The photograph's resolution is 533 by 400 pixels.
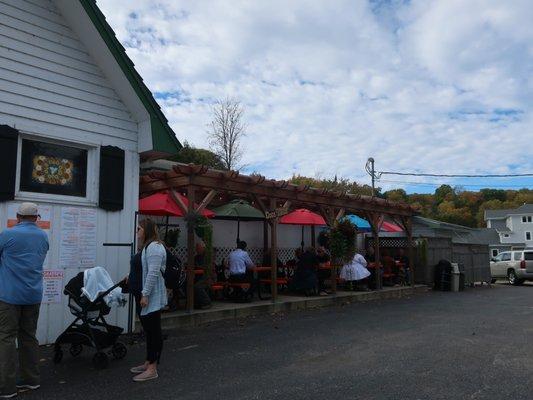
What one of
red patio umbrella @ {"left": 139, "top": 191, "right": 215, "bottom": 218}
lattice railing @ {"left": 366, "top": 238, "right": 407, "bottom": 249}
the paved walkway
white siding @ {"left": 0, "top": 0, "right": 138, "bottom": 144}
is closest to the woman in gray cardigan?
the paved walkway

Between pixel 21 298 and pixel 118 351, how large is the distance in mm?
1719

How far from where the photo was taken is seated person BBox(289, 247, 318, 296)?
42.7 feet

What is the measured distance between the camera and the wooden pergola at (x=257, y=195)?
9.68 meters

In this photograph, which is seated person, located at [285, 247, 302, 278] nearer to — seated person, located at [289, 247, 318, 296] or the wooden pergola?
seated person, located at [289, 247, 318, 296]

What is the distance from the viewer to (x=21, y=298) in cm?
509

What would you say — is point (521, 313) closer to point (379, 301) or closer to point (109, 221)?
point (379, 301)

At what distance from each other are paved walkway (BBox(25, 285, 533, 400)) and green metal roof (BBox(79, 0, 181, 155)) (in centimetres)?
328

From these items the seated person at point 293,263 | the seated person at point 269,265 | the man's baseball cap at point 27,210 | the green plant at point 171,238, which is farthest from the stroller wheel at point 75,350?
the seated person at point 293,263

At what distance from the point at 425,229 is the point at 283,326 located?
22.9m

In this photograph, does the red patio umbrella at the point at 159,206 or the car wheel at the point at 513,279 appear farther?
the car wheel at the point at 513,279

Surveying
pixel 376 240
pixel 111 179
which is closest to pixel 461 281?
pixel 376 240

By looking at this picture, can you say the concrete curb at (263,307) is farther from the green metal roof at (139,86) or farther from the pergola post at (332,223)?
the green metal roof at (139,86)

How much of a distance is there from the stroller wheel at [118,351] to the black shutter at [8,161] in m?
2.53

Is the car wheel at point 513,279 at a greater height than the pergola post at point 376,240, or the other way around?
the pergola post at point 376,240
